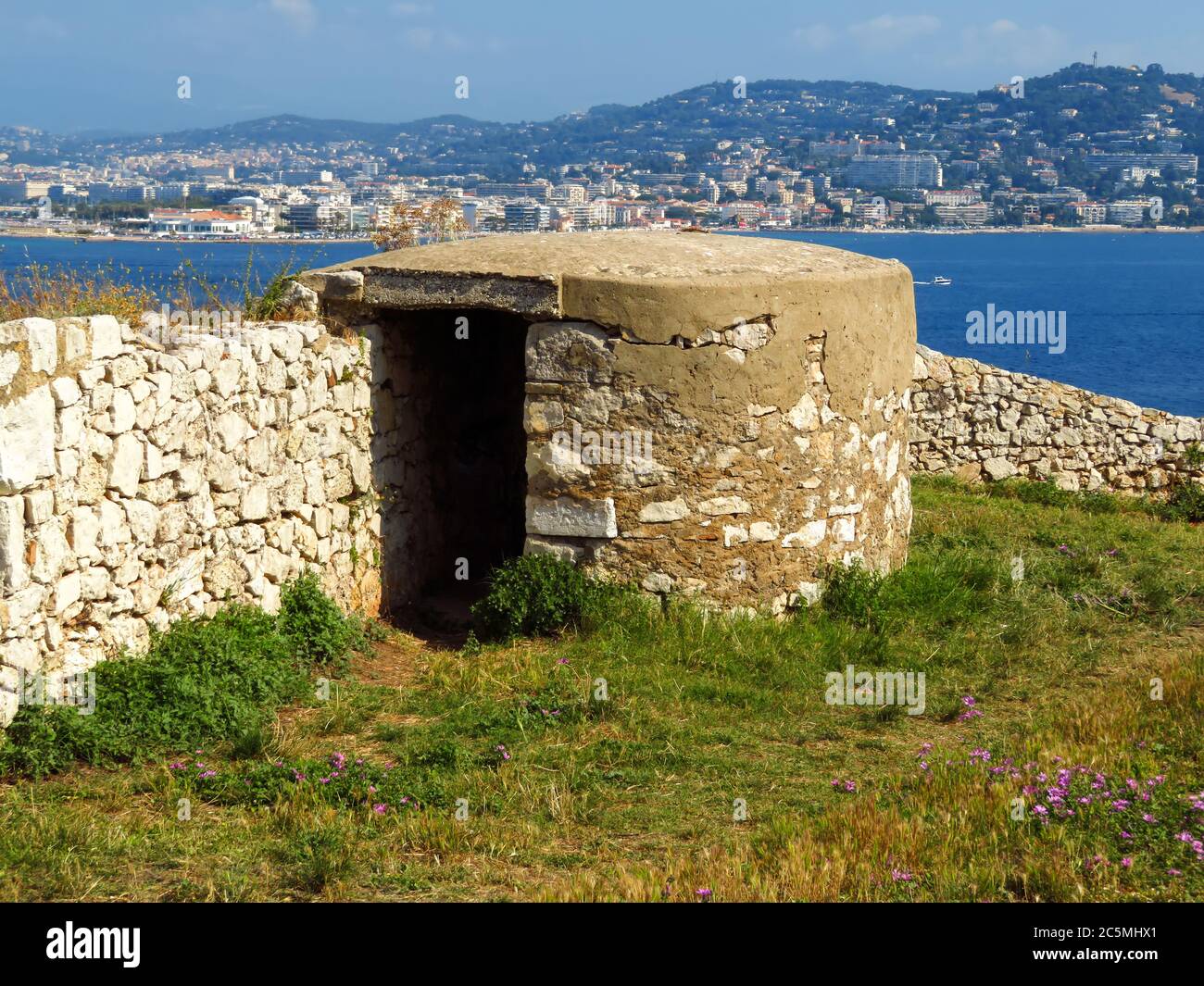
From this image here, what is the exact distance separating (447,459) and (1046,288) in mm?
79034

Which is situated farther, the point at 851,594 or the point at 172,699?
the point at 851,594

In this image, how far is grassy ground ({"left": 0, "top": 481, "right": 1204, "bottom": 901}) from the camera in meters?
4.78

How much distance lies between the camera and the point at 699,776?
6.04m

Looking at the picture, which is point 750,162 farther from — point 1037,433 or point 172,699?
point 172,699

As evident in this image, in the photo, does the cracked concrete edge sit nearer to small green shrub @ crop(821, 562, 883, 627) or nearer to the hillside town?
small green shrub @ crop(821, 562, 883, 627)

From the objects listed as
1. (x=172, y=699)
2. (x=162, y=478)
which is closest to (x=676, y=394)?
(x=162, y=478)

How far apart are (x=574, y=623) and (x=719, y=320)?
6.32ft

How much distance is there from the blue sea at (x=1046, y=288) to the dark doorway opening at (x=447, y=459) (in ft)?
3.26

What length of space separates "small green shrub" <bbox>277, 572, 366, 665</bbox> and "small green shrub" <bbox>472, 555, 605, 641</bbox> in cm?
84

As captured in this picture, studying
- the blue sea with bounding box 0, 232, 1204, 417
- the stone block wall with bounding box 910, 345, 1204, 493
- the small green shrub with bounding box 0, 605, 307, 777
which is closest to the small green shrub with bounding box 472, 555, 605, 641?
the small green shrub with bounding box 0, 605, 307, 777

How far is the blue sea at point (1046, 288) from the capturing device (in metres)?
14.2

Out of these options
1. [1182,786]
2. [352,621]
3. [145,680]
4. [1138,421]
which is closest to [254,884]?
[145,680]

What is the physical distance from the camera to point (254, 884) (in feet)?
15.4

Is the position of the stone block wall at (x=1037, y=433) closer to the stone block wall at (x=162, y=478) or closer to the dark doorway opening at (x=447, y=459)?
the dark doorway opening at (x=447, y=459)
